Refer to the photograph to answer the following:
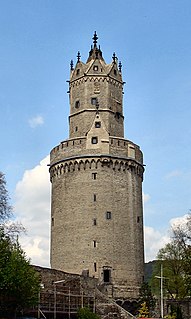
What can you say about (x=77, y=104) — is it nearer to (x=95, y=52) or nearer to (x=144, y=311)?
(x=95, y=52)

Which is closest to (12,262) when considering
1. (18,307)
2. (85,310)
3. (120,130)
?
(18,307)

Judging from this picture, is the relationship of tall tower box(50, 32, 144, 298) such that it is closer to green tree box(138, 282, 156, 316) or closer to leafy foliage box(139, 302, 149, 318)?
green tree box(138, 282, 156, 316)

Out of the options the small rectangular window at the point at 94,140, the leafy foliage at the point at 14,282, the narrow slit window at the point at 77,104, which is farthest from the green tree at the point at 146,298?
the narrow slit window at the point at 77,104

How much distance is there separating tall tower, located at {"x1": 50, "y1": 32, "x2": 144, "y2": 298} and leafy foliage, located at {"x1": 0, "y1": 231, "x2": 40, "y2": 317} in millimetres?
17016

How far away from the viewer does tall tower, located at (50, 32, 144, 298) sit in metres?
54.2

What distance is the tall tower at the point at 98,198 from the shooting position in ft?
178

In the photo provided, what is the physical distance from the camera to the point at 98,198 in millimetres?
55375

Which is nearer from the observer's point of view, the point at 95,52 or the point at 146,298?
the point at 146,298

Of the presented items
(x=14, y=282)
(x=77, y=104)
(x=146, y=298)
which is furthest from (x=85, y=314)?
(x=77, y=104)

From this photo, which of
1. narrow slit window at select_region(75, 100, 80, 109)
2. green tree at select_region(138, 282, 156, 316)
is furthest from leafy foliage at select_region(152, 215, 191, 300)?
narrow slit window at select_region(75, 100, 80, 109)

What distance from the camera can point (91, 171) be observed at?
5634 cm

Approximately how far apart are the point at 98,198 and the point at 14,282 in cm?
2091

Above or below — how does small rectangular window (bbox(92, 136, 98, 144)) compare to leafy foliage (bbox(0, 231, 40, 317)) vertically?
above

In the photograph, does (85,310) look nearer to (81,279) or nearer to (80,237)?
(81,279)
